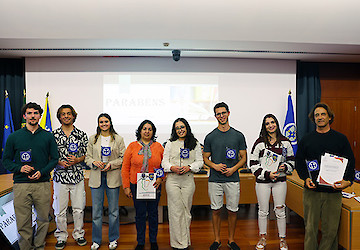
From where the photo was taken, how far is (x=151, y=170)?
284 cm

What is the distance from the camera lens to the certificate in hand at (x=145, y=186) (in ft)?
9.13

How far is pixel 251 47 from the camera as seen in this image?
4.50 metres

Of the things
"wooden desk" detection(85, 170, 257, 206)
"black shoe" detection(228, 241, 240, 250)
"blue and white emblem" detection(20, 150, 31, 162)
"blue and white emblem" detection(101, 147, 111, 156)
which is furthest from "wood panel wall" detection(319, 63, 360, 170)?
"blue and white emblem" detection(20, 150, 31, 162)

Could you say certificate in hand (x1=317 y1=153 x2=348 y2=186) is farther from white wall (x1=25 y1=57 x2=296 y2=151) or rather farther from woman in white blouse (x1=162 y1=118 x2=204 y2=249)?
white wall (x1=25 y1=57 x2=296 y2=151)

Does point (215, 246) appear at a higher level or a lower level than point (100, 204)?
lower

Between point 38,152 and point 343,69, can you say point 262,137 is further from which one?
point 343,69

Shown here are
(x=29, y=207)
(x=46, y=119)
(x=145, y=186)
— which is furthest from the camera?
(x=46, y=119)

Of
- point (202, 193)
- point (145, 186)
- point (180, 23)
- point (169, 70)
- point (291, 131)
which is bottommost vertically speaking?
point (202, 193)

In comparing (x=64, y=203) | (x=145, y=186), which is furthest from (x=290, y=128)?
(x=64, y=203)

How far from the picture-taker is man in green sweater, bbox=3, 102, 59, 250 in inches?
103

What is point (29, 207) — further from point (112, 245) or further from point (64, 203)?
point (112, 245)

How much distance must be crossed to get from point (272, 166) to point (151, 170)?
126cm

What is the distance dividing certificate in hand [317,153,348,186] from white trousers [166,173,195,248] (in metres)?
1.25

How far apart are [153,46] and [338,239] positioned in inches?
143
